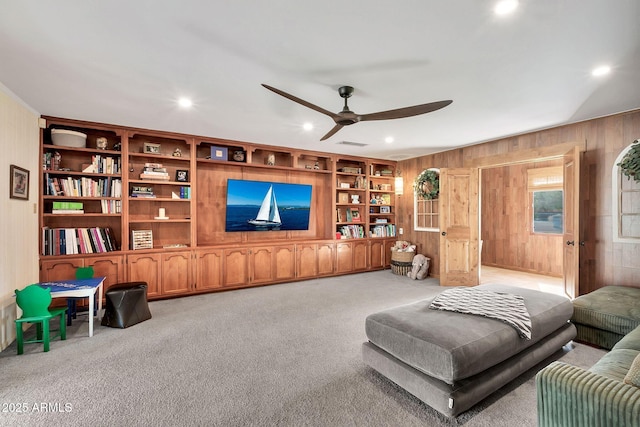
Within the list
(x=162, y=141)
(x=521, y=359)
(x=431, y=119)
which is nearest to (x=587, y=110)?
(x=431, y=119)

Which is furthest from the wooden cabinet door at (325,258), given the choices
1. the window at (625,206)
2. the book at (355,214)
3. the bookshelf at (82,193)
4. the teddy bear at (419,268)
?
the window at (625,206)

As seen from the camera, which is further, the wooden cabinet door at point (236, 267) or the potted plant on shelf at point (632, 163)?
the wooden cabinet door at point (236, 267)

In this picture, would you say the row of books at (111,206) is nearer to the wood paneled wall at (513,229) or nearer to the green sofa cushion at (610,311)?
the green sofa cushion at (610,311)

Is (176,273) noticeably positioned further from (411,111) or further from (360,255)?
(411,111)

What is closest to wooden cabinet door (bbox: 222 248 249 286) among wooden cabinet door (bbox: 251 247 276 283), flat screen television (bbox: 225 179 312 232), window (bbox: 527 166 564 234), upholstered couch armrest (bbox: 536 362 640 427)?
wooden cabinet door (bbox: 251 247 276 283)

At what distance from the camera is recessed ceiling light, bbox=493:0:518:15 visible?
175 centimetres

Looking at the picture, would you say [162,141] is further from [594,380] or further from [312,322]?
[594,380]

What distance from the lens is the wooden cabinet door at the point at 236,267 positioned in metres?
4.99

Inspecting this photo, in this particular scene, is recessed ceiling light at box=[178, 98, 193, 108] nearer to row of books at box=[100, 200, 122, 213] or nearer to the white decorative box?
the white decorative box

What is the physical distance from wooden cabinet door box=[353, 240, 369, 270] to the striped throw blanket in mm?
3500

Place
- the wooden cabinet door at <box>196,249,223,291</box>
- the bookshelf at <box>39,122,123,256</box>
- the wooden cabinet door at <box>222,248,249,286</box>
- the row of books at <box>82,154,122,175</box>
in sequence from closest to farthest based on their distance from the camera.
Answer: the bookshelf at <box>39,122,123,256</box> → the row of books at <box>82,154,122,175</box> → the wooden cabinet door at <box>196,249,223,291</box> → the wooden cabinet door at <box>222,248,249,286</box>

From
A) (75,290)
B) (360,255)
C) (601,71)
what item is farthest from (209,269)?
(601,71)

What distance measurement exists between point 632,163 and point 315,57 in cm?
369

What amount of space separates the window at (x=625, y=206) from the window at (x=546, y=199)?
2.99m
